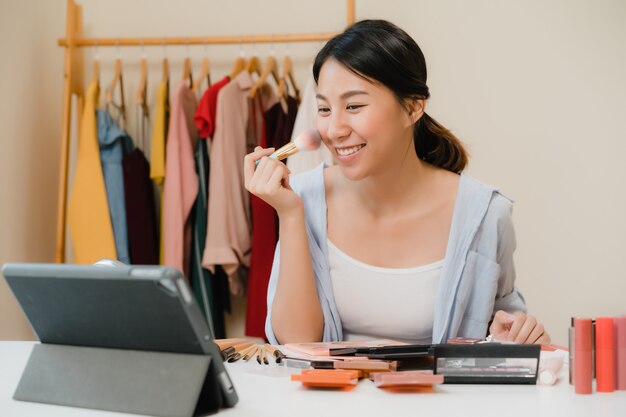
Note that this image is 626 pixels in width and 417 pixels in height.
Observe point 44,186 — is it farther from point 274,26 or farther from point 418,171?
point 418,171

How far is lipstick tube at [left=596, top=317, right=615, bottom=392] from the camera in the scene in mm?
916

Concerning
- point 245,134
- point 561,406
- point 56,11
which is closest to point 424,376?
point 561,406

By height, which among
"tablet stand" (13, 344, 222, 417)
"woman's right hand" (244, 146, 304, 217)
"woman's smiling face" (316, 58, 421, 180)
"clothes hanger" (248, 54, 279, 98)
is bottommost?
"tablet stand" (13, 344, 222, 417)

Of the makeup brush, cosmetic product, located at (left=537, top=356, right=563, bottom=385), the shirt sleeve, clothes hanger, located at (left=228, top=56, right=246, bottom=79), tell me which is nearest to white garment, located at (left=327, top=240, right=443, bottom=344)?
the shirt sleeve

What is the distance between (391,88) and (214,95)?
4.40ft

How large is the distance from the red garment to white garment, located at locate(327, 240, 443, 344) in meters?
1.29

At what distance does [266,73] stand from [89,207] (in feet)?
2.58

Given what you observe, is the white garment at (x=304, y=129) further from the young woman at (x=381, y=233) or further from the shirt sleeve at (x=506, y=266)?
the shirt sleeve at (x=506, y=266)

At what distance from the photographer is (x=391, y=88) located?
150 cm

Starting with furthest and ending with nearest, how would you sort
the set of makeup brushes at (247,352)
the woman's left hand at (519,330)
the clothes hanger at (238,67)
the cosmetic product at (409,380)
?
the clothes hanger at (238,67), the woman's left hand at (519,330), the set of makeup brushes at (247,352), the cosmetic product at (409,380)

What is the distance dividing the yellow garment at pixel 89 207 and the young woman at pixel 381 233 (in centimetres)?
128

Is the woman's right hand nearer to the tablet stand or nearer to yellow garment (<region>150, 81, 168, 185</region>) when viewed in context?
the tablet stand

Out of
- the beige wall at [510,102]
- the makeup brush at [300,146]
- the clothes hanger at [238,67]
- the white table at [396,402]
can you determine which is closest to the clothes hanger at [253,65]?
the clothes hanger at [238,67]

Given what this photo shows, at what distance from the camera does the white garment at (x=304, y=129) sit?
2.62m
